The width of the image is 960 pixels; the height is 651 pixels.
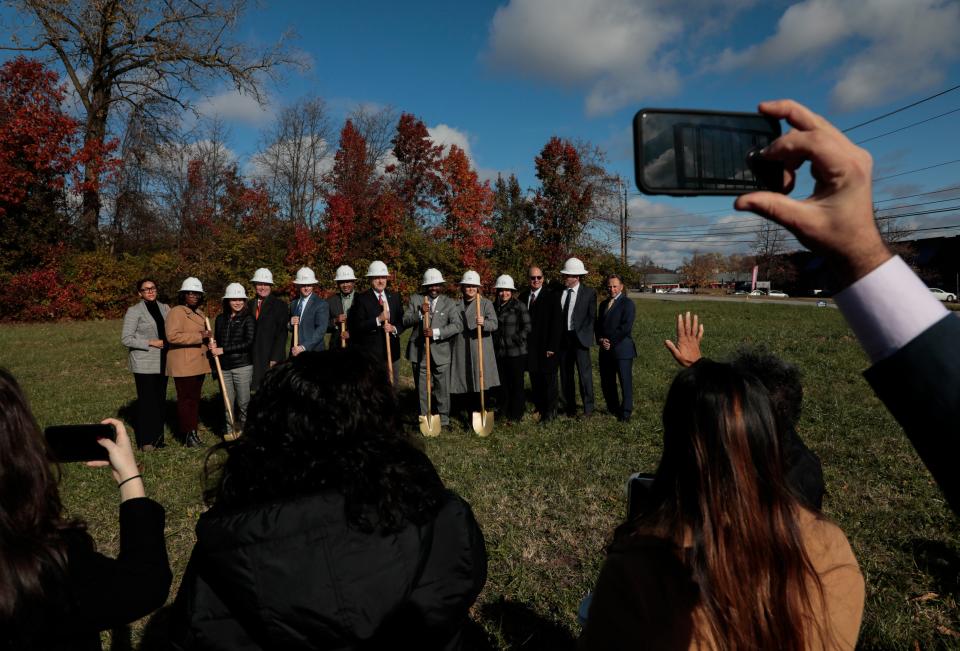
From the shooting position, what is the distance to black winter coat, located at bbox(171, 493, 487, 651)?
1464mm

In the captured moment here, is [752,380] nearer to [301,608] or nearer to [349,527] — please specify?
[349,527]

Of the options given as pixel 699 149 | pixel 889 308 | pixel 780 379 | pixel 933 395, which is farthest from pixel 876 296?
pixel 780 379

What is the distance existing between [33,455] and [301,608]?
84cm

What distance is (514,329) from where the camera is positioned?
A: 27.7ft

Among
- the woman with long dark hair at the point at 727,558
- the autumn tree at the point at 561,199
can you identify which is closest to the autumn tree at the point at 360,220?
the autumn tree at the point at 561,199

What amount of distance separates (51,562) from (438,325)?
6.83 meters

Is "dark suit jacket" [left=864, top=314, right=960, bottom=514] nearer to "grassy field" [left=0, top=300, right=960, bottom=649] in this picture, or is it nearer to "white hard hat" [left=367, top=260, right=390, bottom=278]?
"grassy field" [left=0, top=300, right=960, bottom=649]

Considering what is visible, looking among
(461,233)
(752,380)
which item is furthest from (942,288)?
(752,380)

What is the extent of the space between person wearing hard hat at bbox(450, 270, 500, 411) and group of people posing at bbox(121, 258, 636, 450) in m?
0.01

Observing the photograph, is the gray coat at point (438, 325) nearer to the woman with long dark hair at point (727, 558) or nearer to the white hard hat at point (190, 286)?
the white hard hat at point (190, 286)

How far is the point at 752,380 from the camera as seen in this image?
1560 millimetres

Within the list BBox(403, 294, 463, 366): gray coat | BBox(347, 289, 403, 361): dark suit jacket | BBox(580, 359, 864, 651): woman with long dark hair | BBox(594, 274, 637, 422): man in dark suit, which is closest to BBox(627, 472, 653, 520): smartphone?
BBox(580, 359, 864, 651): woman with long dark hair

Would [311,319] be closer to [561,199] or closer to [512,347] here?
[512,347]

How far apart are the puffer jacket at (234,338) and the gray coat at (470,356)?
Answer: 2767mm
